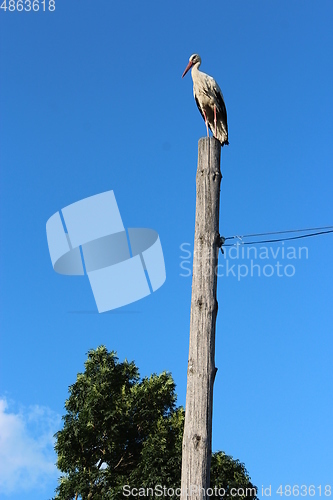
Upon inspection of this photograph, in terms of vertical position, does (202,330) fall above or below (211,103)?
below

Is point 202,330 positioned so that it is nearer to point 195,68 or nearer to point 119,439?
point 195,68

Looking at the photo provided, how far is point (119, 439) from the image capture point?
58.5 ft

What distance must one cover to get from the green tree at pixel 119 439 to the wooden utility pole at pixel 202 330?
37.0ft

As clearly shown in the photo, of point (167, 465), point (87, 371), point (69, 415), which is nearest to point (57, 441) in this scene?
point (69, 415)

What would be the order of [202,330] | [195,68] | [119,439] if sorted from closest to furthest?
1. [202,330]
2. [195,68]
3. [119,439]

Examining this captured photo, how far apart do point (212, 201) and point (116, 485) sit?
12.5 meters

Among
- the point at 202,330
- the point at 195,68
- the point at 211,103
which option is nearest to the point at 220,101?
the point at 211,103

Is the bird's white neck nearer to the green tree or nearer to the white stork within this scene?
the white stork

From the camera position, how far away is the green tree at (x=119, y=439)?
55.7 feet

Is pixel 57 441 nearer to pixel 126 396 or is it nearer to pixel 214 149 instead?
pixel 126 396

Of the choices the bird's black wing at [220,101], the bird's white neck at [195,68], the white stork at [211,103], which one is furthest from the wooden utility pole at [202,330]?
the bird's white neck at [195,68]

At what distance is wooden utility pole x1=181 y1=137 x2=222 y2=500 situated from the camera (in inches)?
241

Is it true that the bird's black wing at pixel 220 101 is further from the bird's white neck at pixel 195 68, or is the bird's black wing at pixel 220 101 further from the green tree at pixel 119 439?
the green tree at pixel 119 439

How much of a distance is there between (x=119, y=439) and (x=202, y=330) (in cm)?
1241
